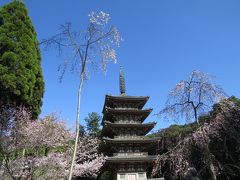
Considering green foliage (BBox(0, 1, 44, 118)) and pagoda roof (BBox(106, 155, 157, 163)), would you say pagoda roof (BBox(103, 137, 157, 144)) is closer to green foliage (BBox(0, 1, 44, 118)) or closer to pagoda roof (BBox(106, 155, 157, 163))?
pagoda roof (BBox(106, 155, 157, 163))

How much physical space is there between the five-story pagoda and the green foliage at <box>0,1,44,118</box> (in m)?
11.2

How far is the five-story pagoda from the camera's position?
25500 millimetres

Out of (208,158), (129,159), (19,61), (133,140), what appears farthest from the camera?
(133,140)

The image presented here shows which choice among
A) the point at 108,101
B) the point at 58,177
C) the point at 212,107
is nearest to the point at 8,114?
the point at 58,177

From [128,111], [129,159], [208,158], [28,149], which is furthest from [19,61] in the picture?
[128,111]

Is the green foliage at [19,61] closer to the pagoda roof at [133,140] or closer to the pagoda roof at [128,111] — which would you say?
the pagoda roof at [133,140]

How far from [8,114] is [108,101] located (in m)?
14.4

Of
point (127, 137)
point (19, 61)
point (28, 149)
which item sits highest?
point (19, 61)

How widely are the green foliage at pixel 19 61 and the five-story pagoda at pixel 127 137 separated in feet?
36.7

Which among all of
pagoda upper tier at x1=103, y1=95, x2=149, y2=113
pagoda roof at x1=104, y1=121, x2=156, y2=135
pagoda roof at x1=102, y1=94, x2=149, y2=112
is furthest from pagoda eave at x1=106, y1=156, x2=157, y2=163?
pagoda roof at x1=102, y1=94, x2=149, y2=112

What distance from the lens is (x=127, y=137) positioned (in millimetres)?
27234

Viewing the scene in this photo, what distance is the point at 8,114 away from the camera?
49.8 feet

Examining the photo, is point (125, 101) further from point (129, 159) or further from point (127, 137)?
point (129, 159)

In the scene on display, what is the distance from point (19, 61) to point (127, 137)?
49.0 ft
